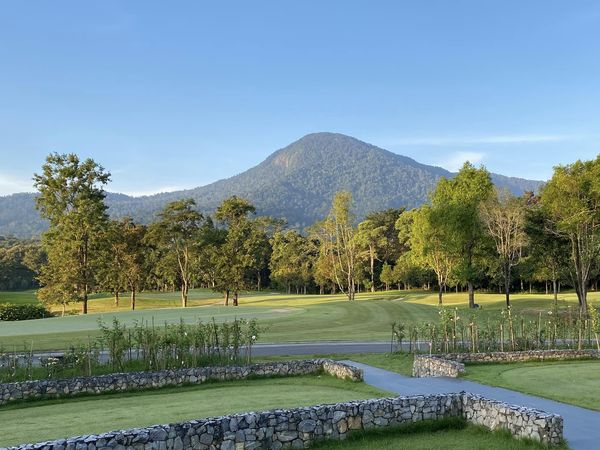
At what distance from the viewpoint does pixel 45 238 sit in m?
52.8

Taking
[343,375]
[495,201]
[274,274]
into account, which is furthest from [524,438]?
[274,274]

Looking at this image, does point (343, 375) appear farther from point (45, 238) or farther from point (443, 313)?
point (45, 238)

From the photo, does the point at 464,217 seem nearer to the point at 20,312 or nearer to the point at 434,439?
Result: the point at 434,439

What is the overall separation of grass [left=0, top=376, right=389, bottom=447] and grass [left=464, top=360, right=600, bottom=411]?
4179 mm

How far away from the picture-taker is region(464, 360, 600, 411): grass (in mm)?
13656

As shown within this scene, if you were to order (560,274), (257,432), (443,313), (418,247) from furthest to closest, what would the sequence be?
(418,247), (560,274), (443,313), (257,432)

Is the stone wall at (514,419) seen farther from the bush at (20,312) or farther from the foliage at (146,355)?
the bush at (20,312)

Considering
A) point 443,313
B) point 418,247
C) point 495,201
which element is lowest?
point 443,313

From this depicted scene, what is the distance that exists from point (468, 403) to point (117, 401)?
997 centimetres


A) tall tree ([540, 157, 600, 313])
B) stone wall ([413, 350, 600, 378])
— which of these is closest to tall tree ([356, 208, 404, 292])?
tall tree ([540, 157, 600, 313])

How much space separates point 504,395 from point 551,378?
11.9 ft

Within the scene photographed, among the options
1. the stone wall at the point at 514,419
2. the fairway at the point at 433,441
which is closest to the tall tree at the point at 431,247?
the stone wall at the point at 514,419

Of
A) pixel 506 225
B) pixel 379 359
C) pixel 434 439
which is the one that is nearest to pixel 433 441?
pixel 434 439

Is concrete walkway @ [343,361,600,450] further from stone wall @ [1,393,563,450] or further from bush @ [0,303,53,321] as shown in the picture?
bush @ [0,303,53,321]
